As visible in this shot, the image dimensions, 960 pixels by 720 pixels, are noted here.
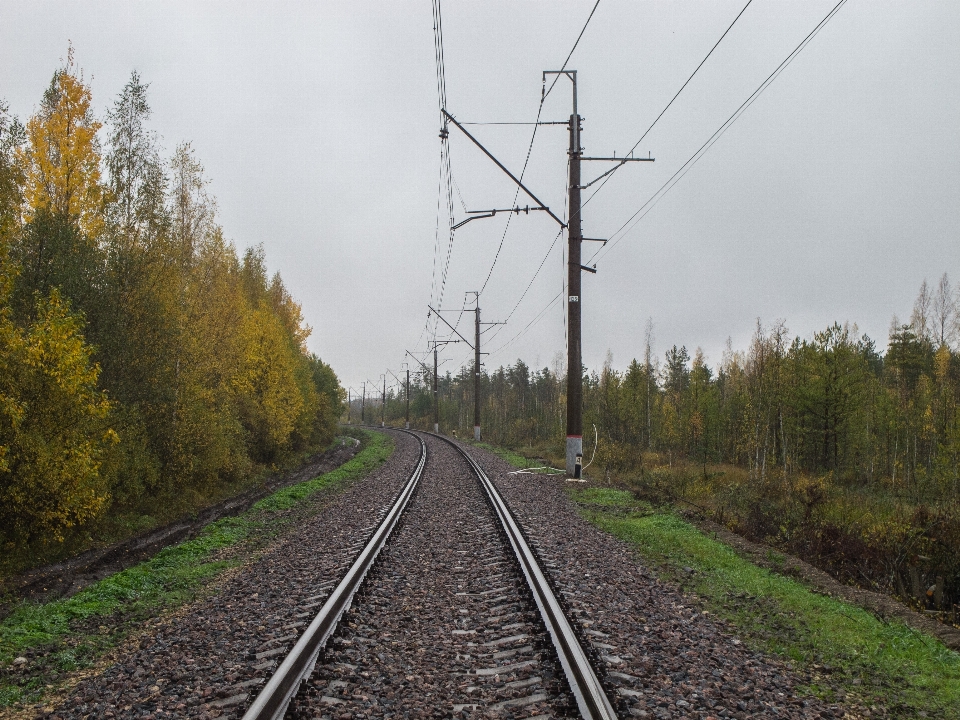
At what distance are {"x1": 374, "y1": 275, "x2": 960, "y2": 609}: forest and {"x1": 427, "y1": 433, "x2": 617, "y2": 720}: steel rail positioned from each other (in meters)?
5.77

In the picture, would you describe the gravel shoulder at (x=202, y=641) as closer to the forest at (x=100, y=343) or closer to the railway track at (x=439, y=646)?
the railway track at (x=439, y=646)

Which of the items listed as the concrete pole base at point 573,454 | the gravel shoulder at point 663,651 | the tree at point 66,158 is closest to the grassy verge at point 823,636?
the gravel shoulder at point 663,651

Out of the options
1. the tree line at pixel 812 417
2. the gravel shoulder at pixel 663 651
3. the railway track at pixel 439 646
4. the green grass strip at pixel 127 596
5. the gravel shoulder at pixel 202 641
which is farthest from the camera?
the tree line at pixel 812 417

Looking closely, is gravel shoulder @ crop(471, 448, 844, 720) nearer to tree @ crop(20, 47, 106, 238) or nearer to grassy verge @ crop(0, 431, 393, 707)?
grassy verge @ crop(0, 431, 393, 707)

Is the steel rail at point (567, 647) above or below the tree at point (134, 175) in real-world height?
below

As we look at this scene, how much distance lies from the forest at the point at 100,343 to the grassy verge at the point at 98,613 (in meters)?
3.59

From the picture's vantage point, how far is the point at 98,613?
6.65 m

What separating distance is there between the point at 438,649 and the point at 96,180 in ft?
52.4

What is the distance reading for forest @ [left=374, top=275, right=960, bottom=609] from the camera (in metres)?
10.4

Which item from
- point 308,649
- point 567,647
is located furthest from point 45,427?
point 567,647

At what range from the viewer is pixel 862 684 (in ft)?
15.1

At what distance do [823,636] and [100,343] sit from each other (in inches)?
632

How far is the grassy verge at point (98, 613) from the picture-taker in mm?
5055

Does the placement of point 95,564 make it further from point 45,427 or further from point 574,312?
point 574,312
